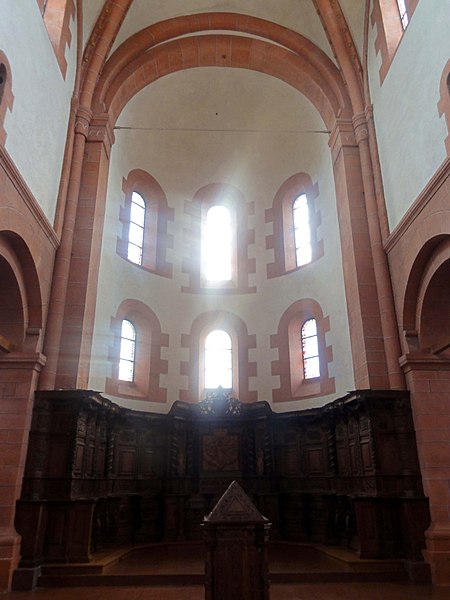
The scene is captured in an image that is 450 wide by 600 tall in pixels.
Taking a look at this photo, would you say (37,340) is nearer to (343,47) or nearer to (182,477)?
(182,477)

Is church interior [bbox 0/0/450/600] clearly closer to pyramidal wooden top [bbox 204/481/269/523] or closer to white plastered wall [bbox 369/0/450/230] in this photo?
white plastered wall [bbox 369/0/450/230]

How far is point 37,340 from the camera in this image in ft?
27.1

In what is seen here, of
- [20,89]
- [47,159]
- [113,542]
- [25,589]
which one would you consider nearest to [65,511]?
[25,589]

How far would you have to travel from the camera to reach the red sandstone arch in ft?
37.6

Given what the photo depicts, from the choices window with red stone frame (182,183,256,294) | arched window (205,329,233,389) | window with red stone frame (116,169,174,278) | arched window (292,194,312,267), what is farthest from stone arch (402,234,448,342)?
window with red stone frame (116,169,174,278)

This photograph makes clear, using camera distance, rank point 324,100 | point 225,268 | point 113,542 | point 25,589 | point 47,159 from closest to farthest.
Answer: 1. point 25,589
2. point 47,159
3. point 113,542
4. point 324,100
5. point 225,268

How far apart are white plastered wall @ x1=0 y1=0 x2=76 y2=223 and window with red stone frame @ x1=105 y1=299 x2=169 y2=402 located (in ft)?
11.2

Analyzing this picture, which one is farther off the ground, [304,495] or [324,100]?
[324,100]

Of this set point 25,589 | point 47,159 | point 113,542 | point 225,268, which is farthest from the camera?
point 225,268

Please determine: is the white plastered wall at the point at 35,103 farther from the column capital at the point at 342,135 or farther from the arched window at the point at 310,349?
the arched window at the point at 310,349

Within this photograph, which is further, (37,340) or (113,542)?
(113,542)

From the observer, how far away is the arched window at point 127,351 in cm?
1183

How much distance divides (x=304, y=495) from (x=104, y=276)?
641cm

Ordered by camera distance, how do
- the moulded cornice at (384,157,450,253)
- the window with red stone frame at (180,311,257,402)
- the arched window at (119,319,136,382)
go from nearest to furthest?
the moulded cornice at (384,157,450,253)
the arched window at (119,319,136,382)
the window with red stone frame at (180,311,257,402)
